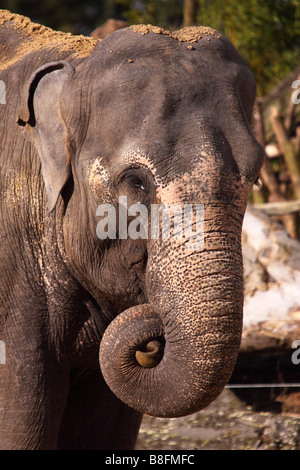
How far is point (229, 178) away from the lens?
1.97m

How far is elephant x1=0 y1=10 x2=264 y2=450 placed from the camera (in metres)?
1.92

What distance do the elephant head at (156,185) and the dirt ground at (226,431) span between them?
1737 millimetres

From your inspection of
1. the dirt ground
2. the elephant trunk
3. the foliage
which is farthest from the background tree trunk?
the elephant trunk

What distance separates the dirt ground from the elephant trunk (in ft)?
5.91

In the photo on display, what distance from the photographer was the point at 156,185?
1988 millimetres

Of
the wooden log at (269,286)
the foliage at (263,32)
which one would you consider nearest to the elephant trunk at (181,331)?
the wooden log at (269,286)

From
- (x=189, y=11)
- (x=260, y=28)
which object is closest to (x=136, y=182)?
(x=189, y=11)

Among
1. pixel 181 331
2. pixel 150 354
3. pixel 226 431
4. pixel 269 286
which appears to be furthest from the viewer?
pixel 269 286

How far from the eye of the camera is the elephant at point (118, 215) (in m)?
1.92

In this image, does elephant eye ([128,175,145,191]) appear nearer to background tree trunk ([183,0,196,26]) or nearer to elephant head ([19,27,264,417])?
elephant head ([19,27,264,417])

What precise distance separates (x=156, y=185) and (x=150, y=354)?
0.45m

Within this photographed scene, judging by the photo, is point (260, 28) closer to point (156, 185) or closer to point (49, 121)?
point (49, 121)
